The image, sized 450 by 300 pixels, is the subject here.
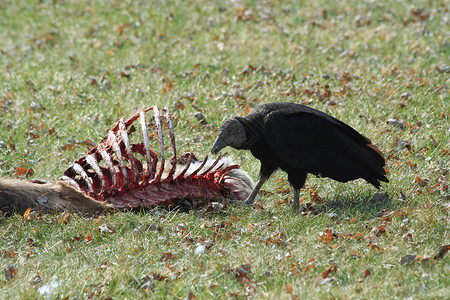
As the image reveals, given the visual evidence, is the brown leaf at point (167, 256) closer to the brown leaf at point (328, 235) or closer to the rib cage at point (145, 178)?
the rib cage at point (145, 178)

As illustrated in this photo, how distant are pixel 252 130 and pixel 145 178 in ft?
3.22

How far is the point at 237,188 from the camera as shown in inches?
203

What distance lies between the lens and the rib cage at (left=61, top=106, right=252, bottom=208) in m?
4.70

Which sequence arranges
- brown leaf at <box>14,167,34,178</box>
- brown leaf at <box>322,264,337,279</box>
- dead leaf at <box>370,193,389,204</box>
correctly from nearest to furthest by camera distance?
brown leaf at <box>322,264,337,279</box> < dead leaf at <box>370,193,389,204</box> < brown leaf at <box>14,167,34,178</box>

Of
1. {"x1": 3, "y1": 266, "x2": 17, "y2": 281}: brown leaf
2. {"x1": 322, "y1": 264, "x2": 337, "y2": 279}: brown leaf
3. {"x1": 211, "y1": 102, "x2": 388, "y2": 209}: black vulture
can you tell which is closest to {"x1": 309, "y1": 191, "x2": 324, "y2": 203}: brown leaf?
{"x1": 211, "y1": 102, "x2": 388, "y2": 209}: black vulture

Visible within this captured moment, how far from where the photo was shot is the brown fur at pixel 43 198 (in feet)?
14.7

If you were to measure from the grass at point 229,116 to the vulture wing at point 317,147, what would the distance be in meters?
0.33

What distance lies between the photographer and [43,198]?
460 cm

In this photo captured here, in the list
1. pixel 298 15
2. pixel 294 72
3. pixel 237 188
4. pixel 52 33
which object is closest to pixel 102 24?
pixel 52 33

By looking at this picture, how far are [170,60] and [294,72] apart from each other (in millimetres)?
2067

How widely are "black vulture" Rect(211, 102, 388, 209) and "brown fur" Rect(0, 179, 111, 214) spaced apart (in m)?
1.15

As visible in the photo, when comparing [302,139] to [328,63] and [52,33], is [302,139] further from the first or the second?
[52,33]

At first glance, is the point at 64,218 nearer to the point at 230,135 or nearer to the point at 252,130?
the point at 230,135

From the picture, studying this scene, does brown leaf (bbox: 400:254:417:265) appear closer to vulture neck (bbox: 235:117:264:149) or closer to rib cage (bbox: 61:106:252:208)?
vulture neck (bbox: 235:117:264:149)
